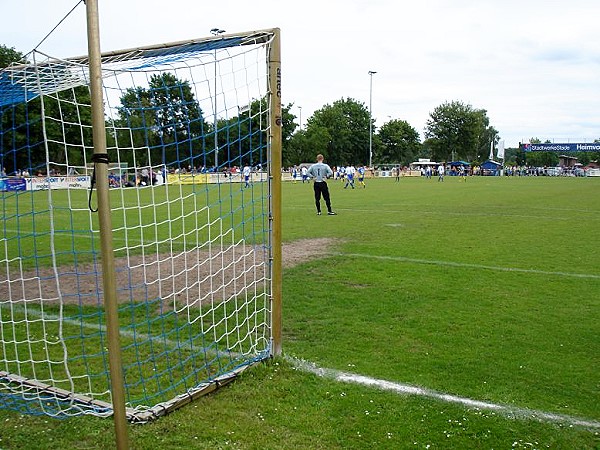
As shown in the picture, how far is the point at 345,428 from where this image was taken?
3686mm

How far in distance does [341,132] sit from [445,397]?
3221 inches

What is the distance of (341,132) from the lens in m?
84.3

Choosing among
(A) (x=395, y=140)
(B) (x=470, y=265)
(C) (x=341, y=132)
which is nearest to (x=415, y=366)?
(B) (x=470, y=265)

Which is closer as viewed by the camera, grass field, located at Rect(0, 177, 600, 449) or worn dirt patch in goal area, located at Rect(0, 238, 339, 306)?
grass field, located at Rect(0, 177, 600, 449)

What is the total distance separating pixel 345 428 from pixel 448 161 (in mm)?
99191

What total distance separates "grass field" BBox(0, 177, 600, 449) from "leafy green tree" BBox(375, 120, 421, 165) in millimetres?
85074

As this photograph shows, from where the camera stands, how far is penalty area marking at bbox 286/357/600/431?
3.81 metres

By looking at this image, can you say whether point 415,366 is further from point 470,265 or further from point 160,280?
point 470,265

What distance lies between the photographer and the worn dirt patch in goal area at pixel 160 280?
6.73 m

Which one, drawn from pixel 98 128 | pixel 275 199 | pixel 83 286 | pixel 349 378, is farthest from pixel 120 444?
pixel 83 286

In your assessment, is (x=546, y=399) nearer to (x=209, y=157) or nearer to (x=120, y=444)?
(x=120, y=444)

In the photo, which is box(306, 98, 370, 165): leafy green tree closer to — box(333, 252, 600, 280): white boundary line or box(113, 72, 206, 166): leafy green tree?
box(333, 252, 600, 280): white boundary line

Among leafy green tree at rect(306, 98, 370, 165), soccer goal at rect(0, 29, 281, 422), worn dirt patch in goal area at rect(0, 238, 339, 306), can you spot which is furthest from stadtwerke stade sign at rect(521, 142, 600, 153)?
soccer goal at rect(0, 29, 281, 422)

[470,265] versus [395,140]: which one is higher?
[395,140]
